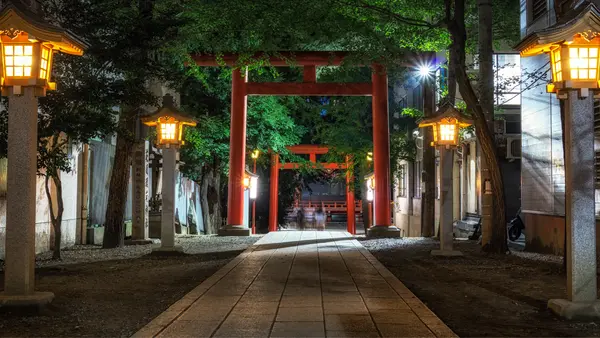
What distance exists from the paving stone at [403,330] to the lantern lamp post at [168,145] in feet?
30.6

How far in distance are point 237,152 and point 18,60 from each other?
15690mm

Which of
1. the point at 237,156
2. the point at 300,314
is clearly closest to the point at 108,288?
the point at 300,314

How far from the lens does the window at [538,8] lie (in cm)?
1708

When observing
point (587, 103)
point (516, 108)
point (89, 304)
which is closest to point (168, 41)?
point (89, 304)

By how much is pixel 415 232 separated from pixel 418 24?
19.3 meters

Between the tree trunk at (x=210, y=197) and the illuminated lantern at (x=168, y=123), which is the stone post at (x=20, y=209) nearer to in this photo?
the illuminated lantern at (x=168, y=123)

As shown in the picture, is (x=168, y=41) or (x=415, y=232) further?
(x=415, y=232)

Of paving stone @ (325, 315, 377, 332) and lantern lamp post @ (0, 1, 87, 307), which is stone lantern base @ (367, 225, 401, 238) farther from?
lantern lamp post @ (0, 1, 87, 307)

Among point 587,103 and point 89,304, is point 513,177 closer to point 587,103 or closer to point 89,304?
point 587,103

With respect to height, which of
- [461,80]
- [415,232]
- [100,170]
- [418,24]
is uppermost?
[418,24]

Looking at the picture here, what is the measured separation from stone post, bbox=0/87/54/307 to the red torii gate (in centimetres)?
1389

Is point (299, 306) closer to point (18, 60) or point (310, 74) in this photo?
point (18, 60)

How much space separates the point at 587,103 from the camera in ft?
26.3

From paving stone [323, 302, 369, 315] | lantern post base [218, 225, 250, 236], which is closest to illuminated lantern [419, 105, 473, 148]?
paving stone [323, 302, 369, 315]
